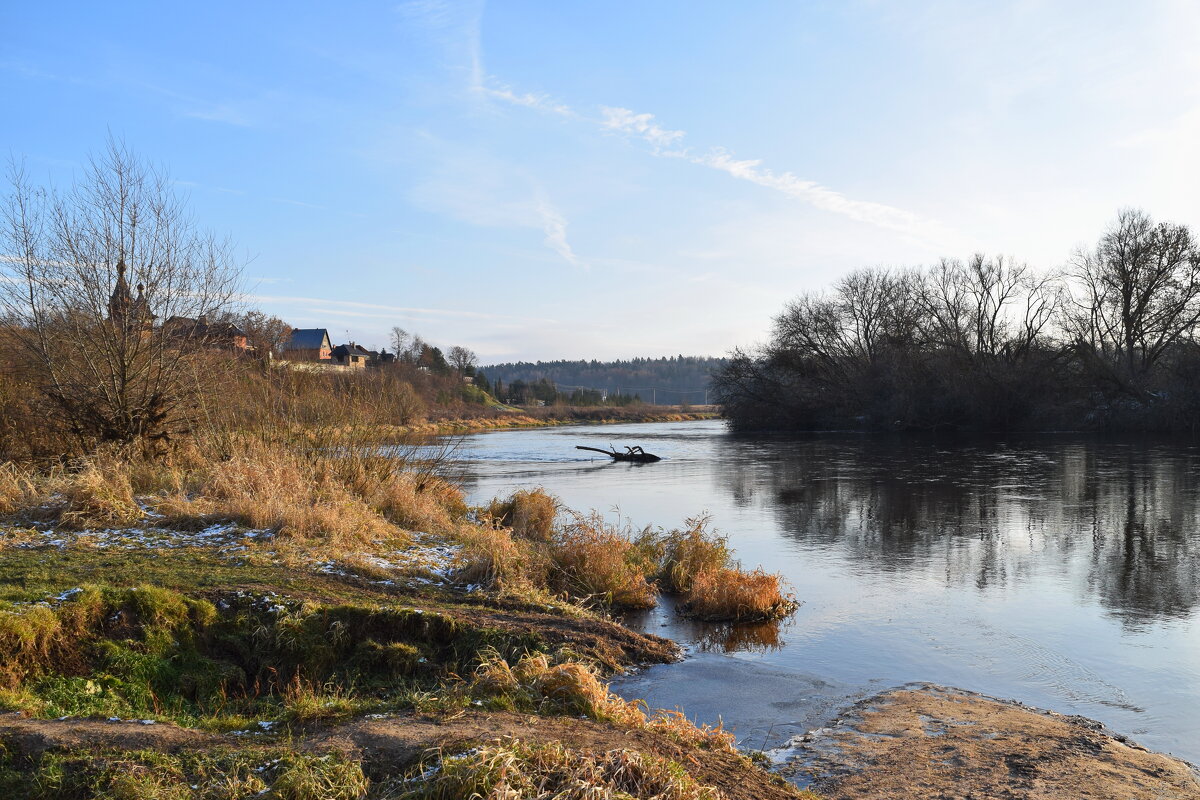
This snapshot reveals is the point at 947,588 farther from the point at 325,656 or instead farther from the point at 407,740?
the point at 407,740

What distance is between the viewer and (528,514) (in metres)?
15.2

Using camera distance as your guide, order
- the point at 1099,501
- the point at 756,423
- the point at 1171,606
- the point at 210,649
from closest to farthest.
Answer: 1. the point at 210,649
2. the point at 1171,606
3. the point at 1099,501
4. the point at 756,423

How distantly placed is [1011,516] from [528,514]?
35.1 ft

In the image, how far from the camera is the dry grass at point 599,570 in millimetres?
10672

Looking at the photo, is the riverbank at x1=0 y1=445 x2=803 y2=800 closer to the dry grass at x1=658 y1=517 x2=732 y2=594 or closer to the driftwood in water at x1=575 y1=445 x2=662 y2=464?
the dry grass at x1=658 y1=517 x2=732 y2=594

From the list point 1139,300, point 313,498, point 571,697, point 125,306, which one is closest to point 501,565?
point 313,498

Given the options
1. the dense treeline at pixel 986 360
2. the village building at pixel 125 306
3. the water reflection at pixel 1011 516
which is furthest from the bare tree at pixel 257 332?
the dense treeline at pixel 986 360

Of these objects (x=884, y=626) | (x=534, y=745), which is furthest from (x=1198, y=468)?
(x=534, y=745)

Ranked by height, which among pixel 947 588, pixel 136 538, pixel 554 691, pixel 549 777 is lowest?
pixel 947 588

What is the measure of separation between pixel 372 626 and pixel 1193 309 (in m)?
52.2

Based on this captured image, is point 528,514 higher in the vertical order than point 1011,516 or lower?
higher

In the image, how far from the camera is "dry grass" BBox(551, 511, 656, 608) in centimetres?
1067

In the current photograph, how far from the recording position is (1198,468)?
26.5m

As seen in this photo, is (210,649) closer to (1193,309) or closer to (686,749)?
(686,749)
